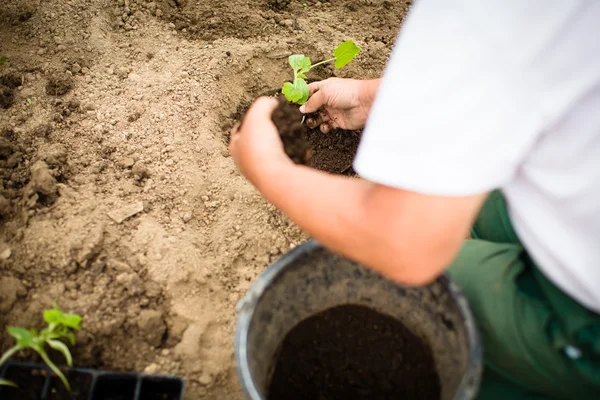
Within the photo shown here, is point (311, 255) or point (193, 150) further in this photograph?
point (193, 150)

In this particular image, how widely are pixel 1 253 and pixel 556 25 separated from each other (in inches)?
67.5

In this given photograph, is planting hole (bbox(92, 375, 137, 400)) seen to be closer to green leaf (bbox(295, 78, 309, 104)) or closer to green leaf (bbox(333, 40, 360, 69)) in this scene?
green leaf (bbox(295, 78, 309, 104))

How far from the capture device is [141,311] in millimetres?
1530

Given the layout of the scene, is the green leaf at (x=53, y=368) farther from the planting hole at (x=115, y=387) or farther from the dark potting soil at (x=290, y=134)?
the dark potting soil at (x=290, y=134)

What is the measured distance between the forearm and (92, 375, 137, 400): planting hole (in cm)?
77

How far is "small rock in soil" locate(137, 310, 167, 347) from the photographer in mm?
1505

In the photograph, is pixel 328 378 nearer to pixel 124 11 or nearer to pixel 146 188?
pixel 146 188

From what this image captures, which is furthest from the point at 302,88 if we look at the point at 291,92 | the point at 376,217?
the point at 376,217

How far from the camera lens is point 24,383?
4.25 feet

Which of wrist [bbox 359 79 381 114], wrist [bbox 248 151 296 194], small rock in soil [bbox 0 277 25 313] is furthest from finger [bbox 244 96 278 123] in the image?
small rock in soil [bbox 0 277 25 313]

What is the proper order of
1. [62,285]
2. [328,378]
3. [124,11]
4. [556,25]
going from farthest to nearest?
[124,11], [62,285], [328,378], [556,25]

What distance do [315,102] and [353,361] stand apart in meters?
1.09

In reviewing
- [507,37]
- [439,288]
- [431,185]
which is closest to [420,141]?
[431,185]

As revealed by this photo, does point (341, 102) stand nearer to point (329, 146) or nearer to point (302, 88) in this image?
point (302, 88)
